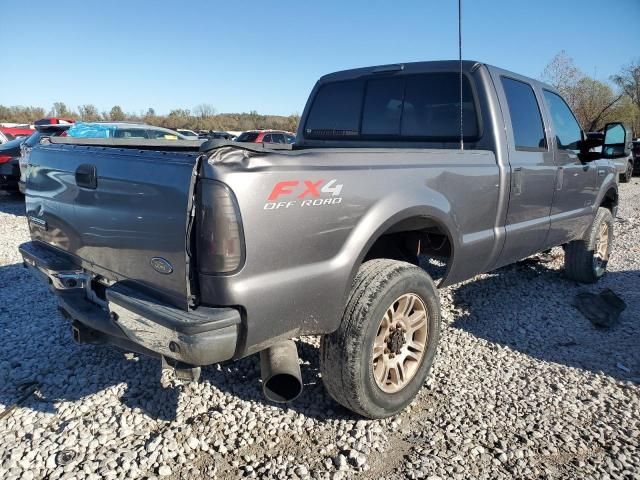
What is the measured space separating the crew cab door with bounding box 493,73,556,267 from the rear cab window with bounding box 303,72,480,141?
31cm

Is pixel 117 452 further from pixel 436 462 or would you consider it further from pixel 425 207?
pixel 425 207

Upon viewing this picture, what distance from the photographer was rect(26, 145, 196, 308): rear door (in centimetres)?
195

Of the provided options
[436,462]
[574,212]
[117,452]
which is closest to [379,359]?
[436,462]

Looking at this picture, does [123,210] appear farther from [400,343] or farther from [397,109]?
[397,109]

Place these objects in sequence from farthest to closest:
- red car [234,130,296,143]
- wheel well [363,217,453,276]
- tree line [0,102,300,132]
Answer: tree line [0,102,300,132]
red car [234,130,296,143]
wheel well [363,217,453,276]

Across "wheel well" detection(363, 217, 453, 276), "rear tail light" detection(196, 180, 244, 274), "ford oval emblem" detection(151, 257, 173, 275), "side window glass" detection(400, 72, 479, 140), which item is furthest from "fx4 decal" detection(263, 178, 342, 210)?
"side window glass" detection(400, 72, 479, 140)

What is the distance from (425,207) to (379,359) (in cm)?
88

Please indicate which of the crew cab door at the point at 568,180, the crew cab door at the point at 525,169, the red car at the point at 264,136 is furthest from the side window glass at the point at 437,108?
the red car at the point at 264,136

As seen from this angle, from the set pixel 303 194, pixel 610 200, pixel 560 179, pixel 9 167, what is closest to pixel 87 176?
pixel 303 194

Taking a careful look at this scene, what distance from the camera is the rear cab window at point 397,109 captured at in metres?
3.50

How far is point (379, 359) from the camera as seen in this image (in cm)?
268

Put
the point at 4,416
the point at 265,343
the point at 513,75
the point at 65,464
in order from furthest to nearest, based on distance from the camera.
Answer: the point at 513,75, the point at 4,416, the point at 65,464, the point at 265,343

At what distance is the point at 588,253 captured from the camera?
5.00 m

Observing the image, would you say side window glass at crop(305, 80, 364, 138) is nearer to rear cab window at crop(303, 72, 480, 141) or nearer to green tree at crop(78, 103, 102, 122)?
rear cab window at crop(303, 72, 480, 141)
